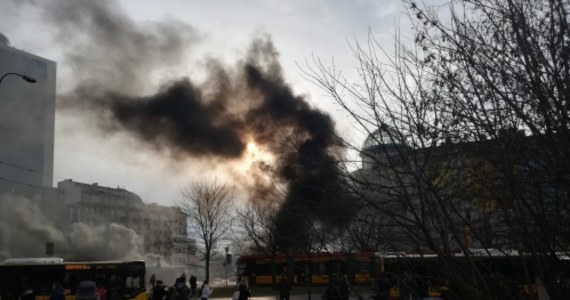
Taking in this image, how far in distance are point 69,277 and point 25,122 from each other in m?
40.5

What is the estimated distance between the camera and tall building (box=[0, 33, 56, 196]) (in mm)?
53312

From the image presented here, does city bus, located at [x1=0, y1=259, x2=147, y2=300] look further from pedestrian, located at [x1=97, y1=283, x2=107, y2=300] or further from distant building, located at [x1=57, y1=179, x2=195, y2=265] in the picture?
distant building, located at [x1=57, y1=179, x2=195, y2=265]

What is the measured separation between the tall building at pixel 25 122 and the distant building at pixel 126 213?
Result: 12217 mm

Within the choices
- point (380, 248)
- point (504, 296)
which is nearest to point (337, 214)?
point (380, 248)

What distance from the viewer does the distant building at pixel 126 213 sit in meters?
71.2

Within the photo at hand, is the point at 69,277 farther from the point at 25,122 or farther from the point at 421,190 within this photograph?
the point at 25,122

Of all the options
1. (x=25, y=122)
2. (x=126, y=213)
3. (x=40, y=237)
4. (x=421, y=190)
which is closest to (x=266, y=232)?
(x=421, y=190)

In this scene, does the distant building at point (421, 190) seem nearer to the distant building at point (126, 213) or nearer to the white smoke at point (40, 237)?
the white smoke at point (40, 237)

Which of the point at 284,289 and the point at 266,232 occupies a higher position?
the point at 266,232

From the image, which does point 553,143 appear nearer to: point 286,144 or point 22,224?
point 286,144

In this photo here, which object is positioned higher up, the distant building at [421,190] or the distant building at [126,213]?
the distant building at [126,213]

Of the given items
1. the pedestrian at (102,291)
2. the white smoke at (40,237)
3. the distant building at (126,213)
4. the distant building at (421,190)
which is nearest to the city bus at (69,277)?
the pedestrian at (102,291)

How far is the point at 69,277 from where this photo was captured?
2117 cm

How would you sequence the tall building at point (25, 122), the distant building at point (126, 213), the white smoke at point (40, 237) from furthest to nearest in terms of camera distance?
the distant building at point (126, 213)
the tall building at point (25, 122)
the white smoke at point (40, 237)
